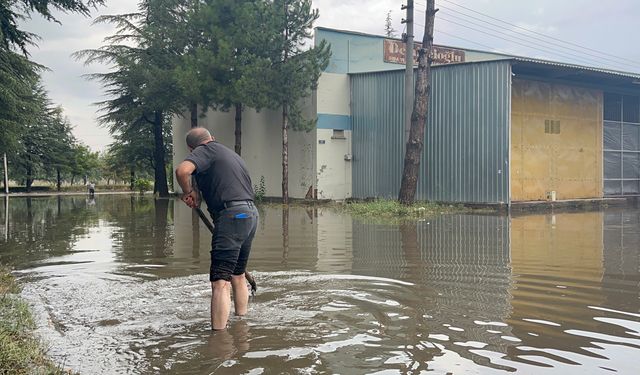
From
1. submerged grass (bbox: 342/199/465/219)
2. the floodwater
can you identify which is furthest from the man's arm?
submerged grass (bbox: 342/199/465/219)

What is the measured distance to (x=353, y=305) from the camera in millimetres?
6230

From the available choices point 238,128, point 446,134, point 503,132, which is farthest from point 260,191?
point 503,132

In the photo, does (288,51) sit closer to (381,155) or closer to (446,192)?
(381,155)

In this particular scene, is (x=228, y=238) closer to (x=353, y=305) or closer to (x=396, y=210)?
(x=353, y=305)

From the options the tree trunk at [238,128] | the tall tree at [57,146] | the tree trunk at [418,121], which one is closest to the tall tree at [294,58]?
the tree trunk at [238,128]

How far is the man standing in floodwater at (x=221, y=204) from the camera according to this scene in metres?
5.26

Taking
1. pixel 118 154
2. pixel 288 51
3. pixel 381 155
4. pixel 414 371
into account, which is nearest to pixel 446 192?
pixel 381 155

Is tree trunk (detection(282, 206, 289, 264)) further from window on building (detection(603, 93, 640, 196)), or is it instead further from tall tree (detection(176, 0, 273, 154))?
window on building (detection(603, 93, 640, 196))

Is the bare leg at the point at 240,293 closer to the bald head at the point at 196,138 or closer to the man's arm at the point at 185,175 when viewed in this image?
the man's arm at the point at 185,175

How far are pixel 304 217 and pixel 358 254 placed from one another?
8.37m

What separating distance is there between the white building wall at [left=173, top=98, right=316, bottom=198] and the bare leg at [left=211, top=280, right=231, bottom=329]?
65.7 ft

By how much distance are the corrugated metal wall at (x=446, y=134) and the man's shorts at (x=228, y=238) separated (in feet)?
54.7

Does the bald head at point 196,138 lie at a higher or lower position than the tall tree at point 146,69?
lower

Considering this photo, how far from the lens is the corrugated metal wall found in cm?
2081
